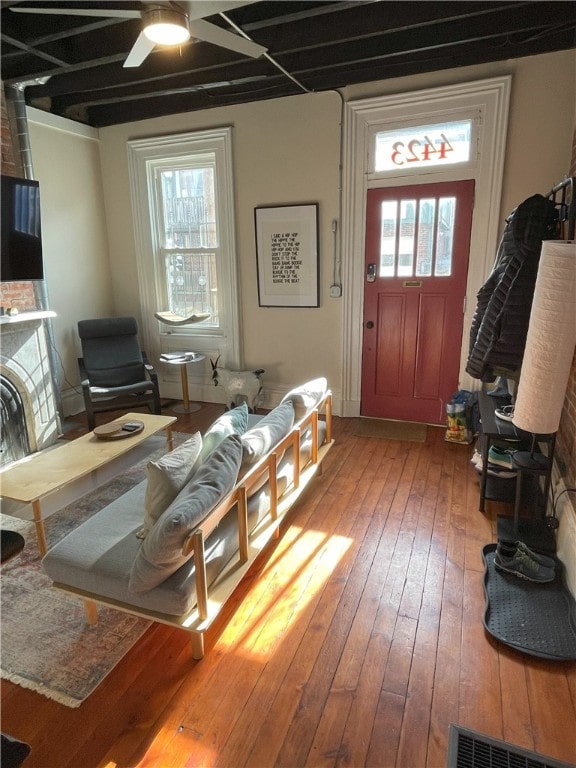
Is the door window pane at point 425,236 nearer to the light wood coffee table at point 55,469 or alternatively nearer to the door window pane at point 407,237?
the door window pane at point 407,237

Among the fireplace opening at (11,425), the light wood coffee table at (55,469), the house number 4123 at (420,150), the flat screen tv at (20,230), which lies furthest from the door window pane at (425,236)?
the fireplace opening at (11,425)

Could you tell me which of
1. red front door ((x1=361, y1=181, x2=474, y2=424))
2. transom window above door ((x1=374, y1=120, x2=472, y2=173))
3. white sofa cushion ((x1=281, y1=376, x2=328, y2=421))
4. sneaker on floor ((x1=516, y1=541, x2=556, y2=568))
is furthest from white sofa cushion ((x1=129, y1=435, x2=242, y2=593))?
transom window above door ((x1=374, y1=120, x2=472, y2=173))

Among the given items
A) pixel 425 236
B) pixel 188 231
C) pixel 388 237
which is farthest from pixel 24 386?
pixel 425 236

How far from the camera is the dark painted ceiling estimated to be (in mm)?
2705

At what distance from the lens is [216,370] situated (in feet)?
14.7

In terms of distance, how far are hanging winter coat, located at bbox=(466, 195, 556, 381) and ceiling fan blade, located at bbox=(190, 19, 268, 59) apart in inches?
64.9

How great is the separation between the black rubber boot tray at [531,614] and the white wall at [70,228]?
4.14 metres

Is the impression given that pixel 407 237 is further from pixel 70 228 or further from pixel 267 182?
pixel 70 228

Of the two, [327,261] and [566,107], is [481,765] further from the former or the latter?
[566,107]

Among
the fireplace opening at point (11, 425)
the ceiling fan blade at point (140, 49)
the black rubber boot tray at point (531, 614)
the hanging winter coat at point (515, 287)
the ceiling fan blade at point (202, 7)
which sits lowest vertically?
the black rubber boot tray at point (531, 614)

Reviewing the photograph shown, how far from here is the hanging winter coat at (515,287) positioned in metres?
2.31

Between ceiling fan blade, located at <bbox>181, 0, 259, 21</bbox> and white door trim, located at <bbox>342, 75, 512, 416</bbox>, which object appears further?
white door trim, located at <bbox>342, 75, 512, 416</bbox>

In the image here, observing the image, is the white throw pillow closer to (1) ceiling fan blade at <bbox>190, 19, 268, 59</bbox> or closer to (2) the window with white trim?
(1) ceiling fan blade at <bbox>190, 19, 268, 59</bbox>

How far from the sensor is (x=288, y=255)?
4223 mm
